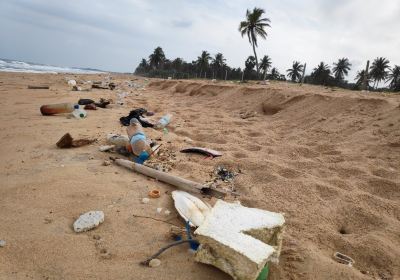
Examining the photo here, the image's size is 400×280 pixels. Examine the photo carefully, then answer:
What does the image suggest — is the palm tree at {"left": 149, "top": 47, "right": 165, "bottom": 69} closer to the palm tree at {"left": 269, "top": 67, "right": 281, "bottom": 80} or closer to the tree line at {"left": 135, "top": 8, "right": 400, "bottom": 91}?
the tree line at {"left": 135, "top": 8, "right": 400, "bottom": 91}

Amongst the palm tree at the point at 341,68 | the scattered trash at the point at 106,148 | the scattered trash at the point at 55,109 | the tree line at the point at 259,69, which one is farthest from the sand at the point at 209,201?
the palm tree at the point at 341,68

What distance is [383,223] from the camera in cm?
254

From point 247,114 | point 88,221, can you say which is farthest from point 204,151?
point 247,114

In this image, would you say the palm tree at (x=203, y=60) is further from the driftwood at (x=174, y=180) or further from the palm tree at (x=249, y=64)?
the driftwood at (x=174, y=180)

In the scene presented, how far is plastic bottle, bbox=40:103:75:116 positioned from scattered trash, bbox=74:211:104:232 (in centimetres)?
516

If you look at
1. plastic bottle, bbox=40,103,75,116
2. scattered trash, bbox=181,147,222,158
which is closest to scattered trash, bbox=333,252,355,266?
scattered trash, bbox=181,147,222,158

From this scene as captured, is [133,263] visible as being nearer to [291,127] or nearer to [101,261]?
[101,261]

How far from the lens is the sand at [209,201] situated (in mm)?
1995

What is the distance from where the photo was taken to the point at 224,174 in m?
3.64

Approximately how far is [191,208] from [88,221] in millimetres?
882

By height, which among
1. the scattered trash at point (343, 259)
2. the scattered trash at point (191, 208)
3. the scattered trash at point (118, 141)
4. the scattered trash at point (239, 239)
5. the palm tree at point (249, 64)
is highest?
the palm tree at point (249, 64)

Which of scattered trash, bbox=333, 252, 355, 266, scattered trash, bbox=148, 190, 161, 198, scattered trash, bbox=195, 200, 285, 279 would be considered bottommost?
scattered trash, bbox=148, 190, 161, 198

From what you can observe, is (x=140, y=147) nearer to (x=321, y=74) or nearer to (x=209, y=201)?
(x=209, y=201)

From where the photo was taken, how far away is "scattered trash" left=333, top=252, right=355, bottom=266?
6.91 feet
